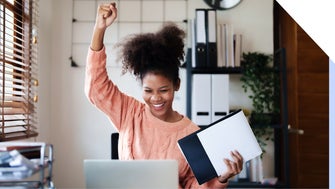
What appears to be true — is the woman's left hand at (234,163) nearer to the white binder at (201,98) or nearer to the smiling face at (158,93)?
the smiling face at (158,93)

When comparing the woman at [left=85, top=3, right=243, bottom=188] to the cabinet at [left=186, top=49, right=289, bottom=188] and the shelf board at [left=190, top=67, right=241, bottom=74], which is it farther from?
the shelf board at [left=190, top=67, right=241, bottom=74]

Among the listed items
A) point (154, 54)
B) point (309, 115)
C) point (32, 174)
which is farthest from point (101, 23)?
point (309, 115)

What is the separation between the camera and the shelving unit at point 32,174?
0.60 m

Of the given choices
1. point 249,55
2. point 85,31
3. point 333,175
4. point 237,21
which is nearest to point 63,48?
point 85,31

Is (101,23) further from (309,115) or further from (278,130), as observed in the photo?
(309,115)

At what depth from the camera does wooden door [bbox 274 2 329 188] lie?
1557mm

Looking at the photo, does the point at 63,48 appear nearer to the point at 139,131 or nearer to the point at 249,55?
the point at 139,131

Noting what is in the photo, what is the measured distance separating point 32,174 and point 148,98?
39 cm

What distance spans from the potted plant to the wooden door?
10 cm

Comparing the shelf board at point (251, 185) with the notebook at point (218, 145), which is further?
the shelf board at point (251, 185)

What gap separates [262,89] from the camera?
1456 millimetres

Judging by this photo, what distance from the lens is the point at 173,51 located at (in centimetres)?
93

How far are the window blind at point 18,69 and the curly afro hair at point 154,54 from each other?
0.24m

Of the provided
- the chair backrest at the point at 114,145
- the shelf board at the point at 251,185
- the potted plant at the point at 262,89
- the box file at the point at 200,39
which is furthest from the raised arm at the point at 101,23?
the shelf board at the point at 251,185
